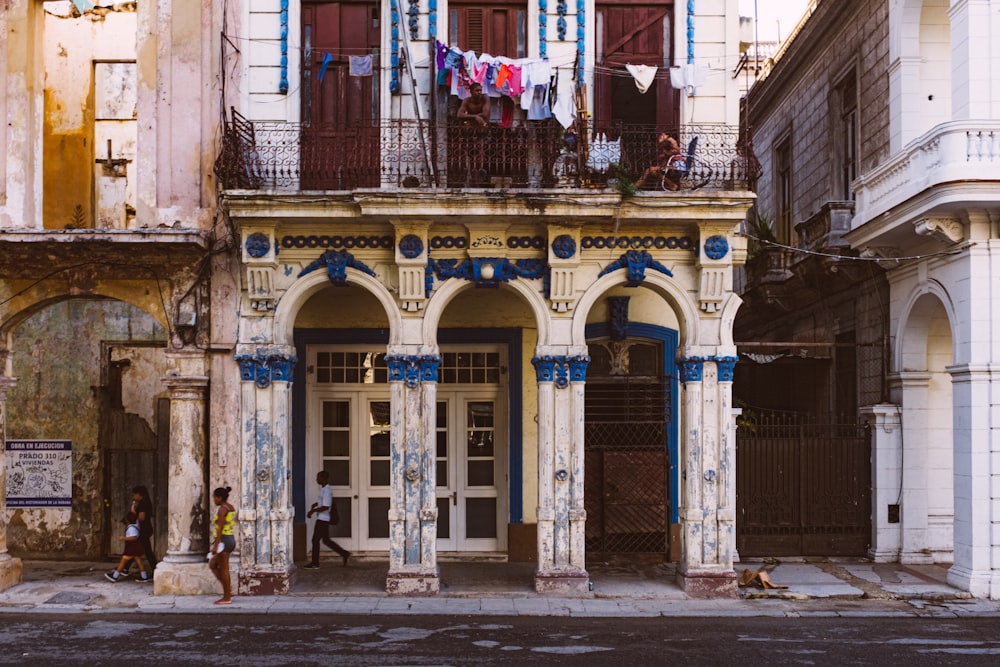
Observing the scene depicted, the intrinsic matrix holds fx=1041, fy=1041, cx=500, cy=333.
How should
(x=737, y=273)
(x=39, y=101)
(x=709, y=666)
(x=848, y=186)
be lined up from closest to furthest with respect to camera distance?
1. (x=709, y=666)
2. (x=39, y=101)
3. (x=848, y=186)
4. (x=737, y=273)

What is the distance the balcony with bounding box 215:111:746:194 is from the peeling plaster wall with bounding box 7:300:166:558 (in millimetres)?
4221

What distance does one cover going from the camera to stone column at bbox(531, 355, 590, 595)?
13.2 metres

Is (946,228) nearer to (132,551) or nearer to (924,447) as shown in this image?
(924,447)

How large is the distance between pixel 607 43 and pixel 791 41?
8.00 meters

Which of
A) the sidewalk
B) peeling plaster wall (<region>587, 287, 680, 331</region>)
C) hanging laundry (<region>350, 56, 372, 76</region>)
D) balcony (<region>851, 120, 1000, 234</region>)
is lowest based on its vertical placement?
the sidewalk

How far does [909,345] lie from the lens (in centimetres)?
1559

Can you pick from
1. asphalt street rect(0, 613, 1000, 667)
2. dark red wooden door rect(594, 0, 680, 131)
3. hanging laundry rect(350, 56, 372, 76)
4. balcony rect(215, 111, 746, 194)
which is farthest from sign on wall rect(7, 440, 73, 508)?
dark red wooden door rect(594, 0, 680, 131)

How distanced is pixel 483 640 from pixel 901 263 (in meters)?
8.92

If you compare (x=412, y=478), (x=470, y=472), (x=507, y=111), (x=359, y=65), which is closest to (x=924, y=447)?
(x=470, y=472)

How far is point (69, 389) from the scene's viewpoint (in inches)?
637

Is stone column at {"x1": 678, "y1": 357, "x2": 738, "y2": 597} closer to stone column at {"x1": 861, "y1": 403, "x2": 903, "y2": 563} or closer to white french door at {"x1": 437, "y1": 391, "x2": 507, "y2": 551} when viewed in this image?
stone column at {"x1": 861, "y1": 403, "x2": 903, "y2": 563}

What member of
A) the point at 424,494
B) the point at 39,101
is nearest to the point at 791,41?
the point at 424,494

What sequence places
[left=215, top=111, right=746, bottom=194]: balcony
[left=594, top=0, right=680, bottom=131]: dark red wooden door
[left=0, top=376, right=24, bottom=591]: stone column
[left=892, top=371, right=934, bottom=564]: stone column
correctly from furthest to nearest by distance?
[left=892, top=371, right=934, bottom=564]: stone column → [left=594, top=0, right=680, bottom=131]: dark red wooden door → [left=0, top=376, right=24, bottom=591]: stone column → [left=215, top=111, right=746, bottom=194]: balcony

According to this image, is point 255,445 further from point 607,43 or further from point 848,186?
point 848,186
